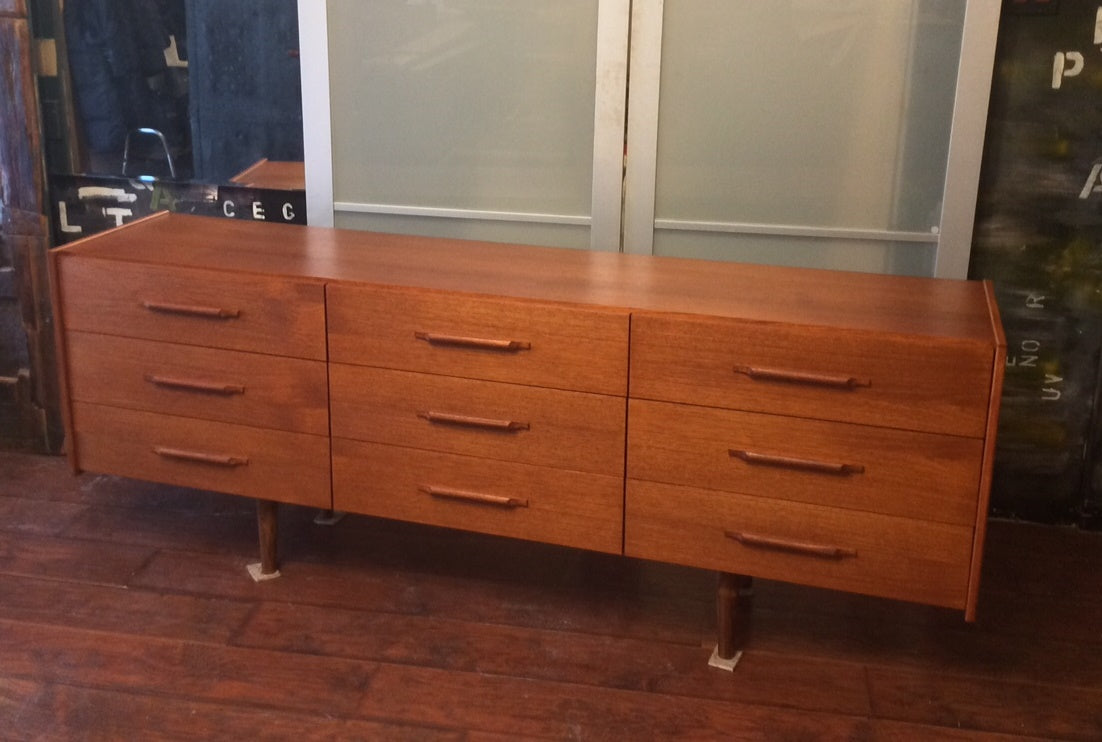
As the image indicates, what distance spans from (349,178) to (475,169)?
0.98ft

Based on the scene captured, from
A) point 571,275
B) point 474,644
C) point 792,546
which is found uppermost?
point 571,275

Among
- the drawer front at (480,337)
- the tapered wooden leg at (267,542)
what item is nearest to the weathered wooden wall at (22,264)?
the tapered wooden leg at (267,542)

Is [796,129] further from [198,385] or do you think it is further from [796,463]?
[198,385]

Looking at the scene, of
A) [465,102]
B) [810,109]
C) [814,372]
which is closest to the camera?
[814,372]

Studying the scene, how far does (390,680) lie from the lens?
6.59ft

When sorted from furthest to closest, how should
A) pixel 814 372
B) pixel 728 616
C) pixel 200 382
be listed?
pixel 200 382
pixel 728 616
pixel 814 372

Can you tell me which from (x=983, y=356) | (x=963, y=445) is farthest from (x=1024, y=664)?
(x=983, y=356)

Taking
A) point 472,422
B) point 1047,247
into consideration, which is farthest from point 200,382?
point 1047,247

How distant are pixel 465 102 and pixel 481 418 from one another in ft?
2.64

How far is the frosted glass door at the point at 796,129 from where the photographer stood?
2.26 m

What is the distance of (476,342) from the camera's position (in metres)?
1.98

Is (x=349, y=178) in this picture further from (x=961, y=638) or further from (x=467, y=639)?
(x=961, y=638)

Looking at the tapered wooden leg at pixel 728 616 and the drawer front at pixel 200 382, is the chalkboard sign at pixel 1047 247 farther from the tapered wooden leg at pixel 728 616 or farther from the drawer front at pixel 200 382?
the drawer front at pixel 200 382

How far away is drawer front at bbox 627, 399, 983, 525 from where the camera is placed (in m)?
1.80
